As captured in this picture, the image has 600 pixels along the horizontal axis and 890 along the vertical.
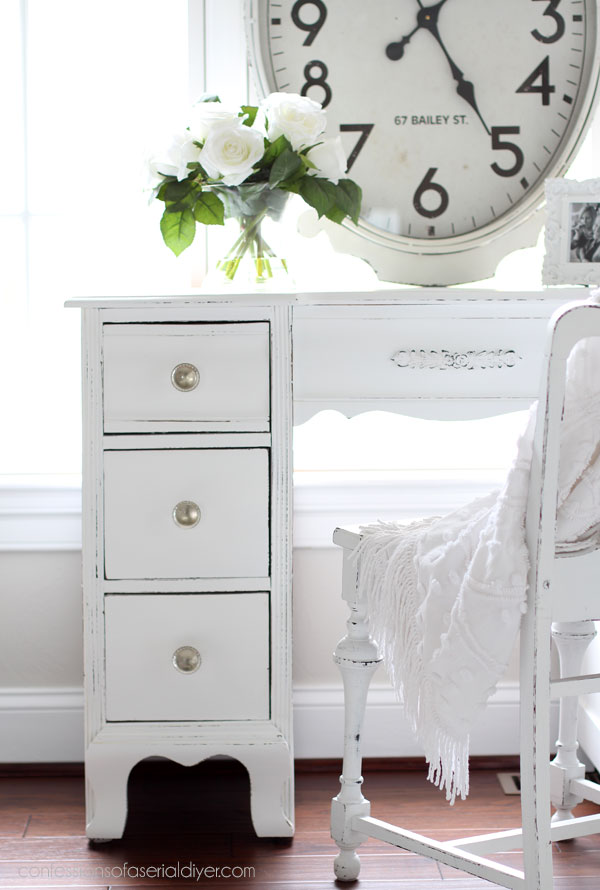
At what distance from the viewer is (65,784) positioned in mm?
1852

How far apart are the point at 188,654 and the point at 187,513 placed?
0.75ft

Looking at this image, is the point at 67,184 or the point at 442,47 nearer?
the point at 442,47

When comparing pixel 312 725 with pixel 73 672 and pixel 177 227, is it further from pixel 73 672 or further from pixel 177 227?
pixel 177 227

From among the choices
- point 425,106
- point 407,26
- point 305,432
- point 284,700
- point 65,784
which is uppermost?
point 407,26

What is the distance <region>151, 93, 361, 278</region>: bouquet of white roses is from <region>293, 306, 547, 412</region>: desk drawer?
0.25 meters

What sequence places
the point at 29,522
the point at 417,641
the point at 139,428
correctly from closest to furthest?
1. the point at 417,641
2. the point at 139,428
3. the point at 29,522

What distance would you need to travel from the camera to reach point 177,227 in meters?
1.60

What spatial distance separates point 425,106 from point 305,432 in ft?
2.28

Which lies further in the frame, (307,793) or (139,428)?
(307,793)

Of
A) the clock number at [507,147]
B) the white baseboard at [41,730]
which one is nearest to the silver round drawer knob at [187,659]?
the white baseboard at [41,730]

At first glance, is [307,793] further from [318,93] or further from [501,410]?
[318,93]

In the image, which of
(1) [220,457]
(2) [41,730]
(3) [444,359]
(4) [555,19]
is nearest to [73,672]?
(2) [41,730]

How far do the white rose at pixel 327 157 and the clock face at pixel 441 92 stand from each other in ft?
0.78

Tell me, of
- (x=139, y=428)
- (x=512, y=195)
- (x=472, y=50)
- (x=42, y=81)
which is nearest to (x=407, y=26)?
(x=472, y=50)
